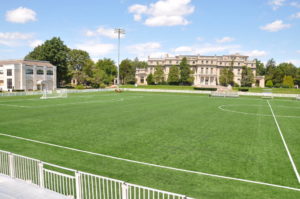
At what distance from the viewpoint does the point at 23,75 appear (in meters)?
59.7

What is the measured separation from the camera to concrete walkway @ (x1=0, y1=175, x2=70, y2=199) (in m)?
6.20

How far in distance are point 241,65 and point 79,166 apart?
114m

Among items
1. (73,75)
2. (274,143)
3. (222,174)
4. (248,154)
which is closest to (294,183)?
(222,174)

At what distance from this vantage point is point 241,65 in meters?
111

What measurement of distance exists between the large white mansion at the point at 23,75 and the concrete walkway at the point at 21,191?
6094 cm

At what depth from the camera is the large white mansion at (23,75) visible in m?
59.0

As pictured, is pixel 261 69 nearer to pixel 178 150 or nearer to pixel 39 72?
pixel 39 72

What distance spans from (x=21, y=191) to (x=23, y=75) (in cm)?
6198

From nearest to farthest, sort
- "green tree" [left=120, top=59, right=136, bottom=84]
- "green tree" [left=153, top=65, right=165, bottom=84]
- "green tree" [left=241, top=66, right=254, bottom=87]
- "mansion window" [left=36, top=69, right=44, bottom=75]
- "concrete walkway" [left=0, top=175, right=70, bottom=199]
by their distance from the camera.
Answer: "concrete walkway" [left=0, top=175, right=70, bottom=199] < "mansion window" [left=36, top=69, right=44, bottom=75] < "green tree" [left=241, top=66, right=254, bottom=87] < "green tree" [left=153, top=65, right=165, bottom=84] < "green tree" [left=120, top=59, right=136, bottom=84]

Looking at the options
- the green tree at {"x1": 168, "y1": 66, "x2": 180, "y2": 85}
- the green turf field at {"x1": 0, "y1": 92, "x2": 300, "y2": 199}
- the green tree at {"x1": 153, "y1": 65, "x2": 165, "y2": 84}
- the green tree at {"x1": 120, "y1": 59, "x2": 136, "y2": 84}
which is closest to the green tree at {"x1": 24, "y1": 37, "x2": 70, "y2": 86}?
the green tree at {"x1": 153, "y1": 65, "x2": 165, "y2": 84}

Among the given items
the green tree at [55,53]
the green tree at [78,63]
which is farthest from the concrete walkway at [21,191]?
the green tree at [78,63]

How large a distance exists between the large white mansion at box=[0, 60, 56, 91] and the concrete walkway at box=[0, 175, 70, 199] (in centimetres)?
6094

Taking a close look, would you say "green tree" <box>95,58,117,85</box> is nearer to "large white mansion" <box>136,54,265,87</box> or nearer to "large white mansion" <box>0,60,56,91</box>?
"large white mansion" <box>136,54,265,87</box>

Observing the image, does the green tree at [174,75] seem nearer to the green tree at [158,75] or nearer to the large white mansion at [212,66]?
the green tree at [158,75]
